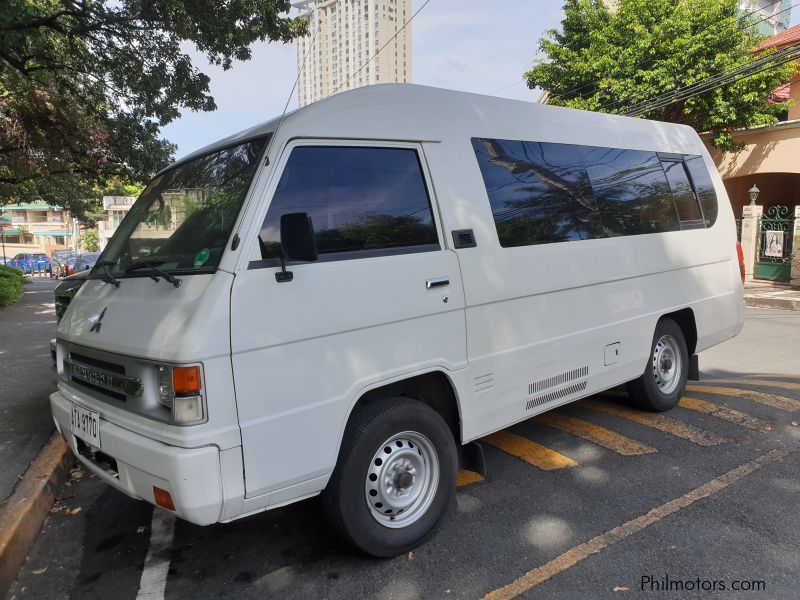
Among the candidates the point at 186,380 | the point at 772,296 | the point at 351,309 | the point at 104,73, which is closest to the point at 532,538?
the point at 351,309

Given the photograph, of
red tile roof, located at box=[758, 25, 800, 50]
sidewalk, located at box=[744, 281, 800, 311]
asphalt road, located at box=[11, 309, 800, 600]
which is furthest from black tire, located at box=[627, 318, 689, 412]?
red tile roof, located at box=[758, 25, 800, 50]

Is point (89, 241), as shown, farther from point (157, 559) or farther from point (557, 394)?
point (557, 394)

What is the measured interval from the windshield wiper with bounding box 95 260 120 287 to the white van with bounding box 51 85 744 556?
0.02 metres

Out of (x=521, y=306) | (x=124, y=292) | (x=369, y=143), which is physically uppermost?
(x=369, y=143)

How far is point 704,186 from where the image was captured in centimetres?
534

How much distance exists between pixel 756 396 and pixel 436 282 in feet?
13.9

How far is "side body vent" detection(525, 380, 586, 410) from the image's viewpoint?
3725 millimetres

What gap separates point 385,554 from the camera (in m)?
2.97

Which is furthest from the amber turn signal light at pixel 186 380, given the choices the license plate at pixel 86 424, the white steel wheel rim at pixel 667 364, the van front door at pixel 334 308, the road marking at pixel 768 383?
the road marking at pixel 768 383

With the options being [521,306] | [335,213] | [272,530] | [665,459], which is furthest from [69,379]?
[665,459]

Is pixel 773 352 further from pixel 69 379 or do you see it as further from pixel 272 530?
pixel 69 379

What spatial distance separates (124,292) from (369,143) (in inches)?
58.9

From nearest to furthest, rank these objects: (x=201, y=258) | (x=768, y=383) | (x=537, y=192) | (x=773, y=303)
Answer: (x=201, y=258) < (x=537, y=192) < (x=768, y=383) < (x=773, y=303)

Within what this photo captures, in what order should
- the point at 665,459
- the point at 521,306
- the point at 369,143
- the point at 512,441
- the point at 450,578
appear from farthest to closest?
the point at 512,441, the point at 665,459, the point at 521,306, the point at 369,143, the point at 450,578
